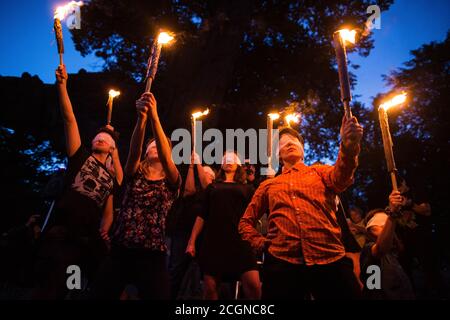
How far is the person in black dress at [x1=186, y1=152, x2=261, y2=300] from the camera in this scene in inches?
155

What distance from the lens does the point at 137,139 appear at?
2955 mm

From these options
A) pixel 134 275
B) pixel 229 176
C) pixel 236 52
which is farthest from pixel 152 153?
pixel 236 52

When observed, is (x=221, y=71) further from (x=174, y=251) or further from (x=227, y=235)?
(x=227, y=235)

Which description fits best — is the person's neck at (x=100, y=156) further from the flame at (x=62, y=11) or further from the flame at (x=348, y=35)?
the flame at (x=348, y=35)

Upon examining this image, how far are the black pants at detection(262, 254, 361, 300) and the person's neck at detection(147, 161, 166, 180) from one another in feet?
4.68

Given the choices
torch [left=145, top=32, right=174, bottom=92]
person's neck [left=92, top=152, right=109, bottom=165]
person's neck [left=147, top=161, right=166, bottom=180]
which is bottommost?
person's neck [left=147, top=161, right=166, bottom=180]

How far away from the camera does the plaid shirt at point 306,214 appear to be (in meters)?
2.57

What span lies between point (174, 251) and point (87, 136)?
22.6 ft

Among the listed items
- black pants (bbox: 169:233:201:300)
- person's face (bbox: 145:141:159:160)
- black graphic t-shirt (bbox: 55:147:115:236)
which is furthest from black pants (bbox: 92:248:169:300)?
black pants (bbox: 169:233:201:300)

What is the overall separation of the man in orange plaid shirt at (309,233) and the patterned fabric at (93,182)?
5.10 ft

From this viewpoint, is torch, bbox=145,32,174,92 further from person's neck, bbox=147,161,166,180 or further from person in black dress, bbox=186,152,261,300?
person in black dress, bbox=186,152,261,300

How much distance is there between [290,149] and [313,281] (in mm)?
1303
